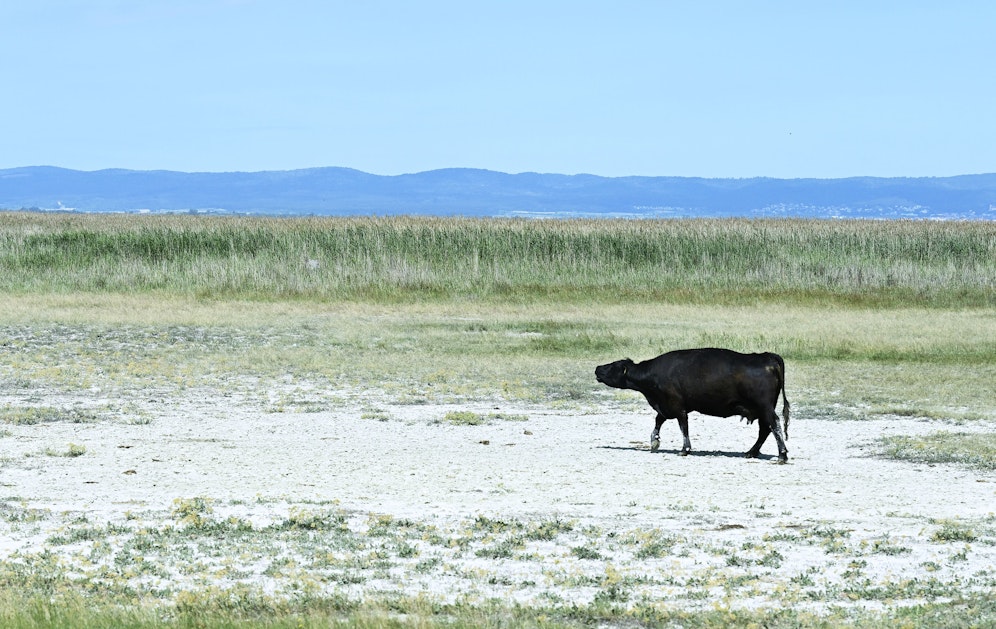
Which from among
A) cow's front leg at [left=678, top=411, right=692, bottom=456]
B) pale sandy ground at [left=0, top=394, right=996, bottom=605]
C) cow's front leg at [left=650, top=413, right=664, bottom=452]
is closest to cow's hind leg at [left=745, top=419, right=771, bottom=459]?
pale sandy ground at [left=0, top=394, right=996, bottom=605]

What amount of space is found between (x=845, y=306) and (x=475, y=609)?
32.3m

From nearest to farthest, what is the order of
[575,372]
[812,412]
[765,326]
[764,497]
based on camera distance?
[764,497] → [812,412] → [575,372] → [765,326]

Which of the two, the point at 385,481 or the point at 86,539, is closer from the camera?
the point at 86,539

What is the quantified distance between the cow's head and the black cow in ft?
1.58

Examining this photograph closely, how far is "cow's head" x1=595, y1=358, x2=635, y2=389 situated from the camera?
53.9ft

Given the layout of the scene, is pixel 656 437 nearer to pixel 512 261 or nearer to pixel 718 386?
pixel 718 386

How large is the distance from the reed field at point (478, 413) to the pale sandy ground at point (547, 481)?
Result: 63 millimetres

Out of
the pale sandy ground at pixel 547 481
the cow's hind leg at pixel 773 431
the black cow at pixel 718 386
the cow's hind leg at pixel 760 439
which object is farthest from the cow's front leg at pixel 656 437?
the cow's hind leg at pixel 773 431

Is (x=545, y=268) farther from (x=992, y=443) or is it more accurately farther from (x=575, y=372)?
(x=992, y=443)

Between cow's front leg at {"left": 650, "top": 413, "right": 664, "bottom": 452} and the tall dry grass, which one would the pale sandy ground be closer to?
cow's front leg at {"left": 650, "top": 413, "right": 664, "bottom": 452}

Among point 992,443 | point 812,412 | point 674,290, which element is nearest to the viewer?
point 992,443

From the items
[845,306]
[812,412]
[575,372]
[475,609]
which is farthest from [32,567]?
[845,306]

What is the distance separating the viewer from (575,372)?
2464cm

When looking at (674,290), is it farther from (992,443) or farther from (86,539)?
(86,539)
